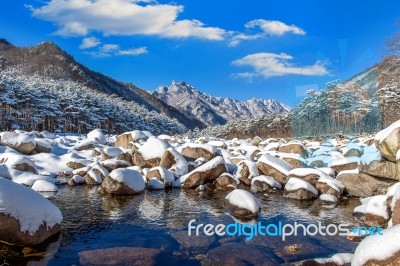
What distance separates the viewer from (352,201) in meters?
17.3

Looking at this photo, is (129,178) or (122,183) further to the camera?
(129,178)

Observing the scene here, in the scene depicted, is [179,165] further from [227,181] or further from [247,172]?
[247,172]

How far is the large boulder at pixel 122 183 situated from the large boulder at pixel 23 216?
7.79 meters

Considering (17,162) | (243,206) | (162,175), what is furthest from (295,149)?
(17,162)

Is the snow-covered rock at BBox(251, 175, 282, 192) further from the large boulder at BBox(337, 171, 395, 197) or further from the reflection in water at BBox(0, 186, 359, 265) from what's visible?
the large boulder at BBox(337, 171, 395, 197)

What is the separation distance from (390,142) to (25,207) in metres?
14.6

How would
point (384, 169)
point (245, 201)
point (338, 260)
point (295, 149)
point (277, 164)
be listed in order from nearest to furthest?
point (338, 260) → point (245, 201) → point (384, 169) → point (277, 164) → point (295, 149)

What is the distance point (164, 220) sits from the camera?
13.4 meters

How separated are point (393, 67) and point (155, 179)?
2462 cm

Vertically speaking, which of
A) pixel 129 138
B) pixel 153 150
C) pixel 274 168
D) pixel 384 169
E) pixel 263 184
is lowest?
pixel 263 184

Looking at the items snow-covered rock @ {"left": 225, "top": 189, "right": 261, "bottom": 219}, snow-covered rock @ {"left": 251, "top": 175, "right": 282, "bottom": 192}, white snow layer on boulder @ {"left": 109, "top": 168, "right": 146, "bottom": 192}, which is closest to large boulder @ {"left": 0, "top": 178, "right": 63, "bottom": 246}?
snow-covered rock @ {"left": 225, "top": 189, "right": 261, "bottom": 219}

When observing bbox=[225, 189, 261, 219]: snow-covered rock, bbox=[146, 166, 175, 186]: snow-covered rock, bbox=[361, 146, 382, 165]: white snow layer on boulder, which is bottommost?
bbox=[225, 189, 261, 219]: snow-covered rock

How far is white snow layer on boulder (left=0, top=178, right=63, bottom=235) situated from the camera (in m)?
9.34

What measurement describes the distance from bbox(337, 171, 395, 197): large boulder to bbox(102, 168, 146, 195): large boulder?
1130 centimetres
